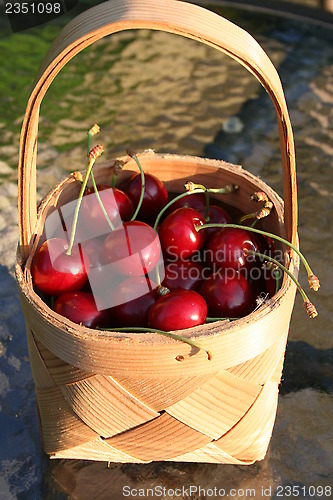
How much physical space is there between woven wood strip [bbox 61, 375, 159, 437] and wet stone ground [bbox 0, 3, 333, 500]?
204 mm

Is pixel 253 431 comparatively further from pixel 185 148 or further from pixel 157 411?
pixel 185 148

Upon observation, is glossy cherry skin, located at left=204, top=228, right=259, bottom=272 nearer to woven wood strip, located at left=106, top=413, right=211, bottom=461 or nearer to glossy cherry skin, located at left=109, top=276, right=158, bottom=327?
glossy cherry skin, located at left=109, top=276, right=158, bottom=327

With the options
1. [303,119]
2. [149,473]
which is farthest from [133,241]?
[303,119]

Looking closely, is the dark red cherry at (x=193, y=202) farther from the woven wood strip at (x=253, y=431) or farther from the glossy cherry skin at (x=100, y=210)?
the woven wood strip at (x=253, y=431)

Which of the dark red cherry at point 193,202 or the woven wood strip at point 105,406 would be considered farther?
the dark red cherry at point 193,202

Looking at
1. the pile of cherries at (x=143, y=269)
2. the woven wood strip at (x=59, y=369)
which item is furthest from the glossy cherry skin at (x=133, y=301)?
the woven wood strip at (x=59, y=369)

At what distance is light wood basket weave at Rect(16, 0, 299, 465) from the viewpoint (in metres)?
0.77

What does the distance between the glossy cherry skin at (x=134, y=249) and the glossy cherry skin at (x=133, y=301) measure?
2 cm

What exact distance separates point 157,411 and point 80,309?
18cm

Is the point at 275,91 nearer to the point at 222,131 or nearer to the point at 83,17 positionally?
the point at 83,17

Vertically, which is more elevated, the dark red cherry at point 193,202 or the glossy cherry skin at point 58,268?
the glossy cherry skin at point 58,268

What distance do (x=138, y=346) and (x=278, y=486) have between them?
45cm
